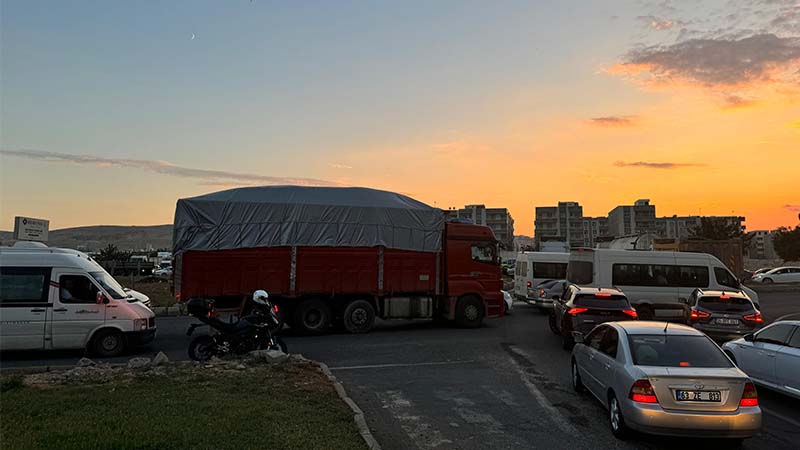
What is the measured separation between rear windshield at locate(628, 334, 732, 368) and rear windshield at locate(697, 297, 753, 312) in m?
7.11

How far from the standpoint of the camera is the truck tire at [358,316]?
16.9 meters

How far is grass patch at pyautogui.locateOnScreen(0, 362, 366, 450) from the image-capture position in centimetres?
572

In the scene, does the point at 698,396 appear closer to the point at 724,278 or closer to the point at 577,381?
the point at 577,381

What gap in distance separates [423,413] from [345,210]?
9.95 meters

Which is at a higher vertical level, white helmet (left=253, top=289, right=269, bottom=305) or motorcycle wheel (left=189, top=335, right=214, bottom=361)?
white helmet (left=253, top=289, right=269, bottom=305)

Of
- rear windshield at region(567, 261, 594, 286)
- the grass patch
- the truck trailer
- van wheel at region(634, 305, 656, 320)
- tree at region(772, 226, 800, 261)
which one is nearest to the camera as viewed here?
the grass patch

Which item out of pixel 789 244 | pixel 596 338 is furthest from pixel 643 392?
pixel 789 244

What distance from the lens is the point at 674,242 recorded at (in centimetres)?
3553

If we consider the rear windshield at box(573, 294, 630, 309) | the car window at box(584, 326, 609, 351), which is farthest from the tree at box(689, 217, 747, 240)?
the car window at box(584, 326, 609, 351)

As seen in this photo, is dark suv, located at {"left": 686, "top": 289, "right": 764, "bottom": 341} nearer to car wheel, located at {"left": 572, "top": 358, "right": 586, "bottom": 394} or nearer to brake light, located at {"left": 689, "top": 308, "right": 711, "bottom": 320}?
brake light, located at {"left": 689, "top": 308, "right": 711, "bottom": 320}

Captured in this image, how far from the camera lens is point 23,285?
1226 centimetres

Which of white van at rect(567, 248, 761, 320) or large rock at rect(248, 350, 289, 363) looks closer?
large rock at rect(248, 350, 289, 363)

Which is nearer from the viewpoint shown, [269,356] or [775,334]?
[775,334]

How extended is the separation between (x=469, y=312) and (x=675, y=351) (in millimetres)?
11411
